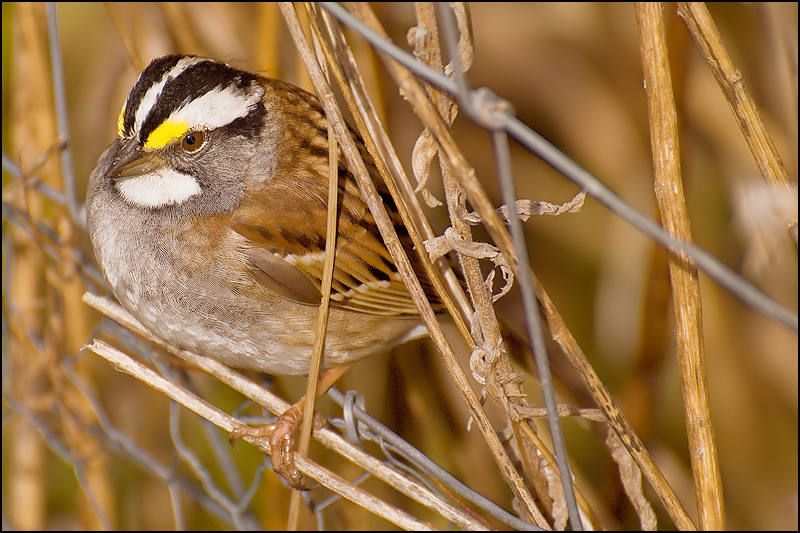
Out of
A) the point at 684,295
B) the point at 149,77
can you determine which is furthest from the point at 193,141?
the point at 684,295

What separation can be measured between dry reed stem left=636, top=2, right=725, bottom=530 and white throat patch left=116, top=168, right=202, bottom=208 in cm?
110

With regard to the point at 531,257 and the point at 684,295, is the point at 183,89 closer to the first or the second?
the point at 684,295

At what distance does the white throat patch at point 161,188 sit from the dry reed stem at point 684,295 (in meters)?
1.10

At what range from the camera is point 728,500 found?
2.71 metres

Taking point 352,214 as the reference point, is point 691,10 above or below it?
above

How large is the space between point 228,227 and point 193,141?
Result: 0.71 feet

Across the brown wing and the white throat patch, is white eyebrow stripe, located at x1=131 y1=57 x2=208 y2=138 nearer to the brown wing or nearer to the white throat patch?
the white throat patch

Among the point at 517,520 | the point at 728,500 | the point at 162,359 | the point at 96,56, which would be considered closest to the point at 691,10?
the point at 517,520

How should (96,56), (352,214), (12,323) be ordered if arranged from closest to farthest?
(352,214) < (12,323) < (96,56)

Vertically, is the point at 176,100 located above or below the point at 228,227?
above

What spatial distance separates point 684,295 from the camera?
1294mm

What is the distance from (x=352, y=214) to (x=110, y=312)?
664 mm

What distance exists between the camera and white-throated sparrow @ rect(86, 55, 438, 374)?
5.98ft

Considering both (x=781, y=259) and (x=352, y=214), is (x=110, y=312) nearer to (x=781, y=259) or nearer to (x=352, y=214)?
(x=352, y=214)
